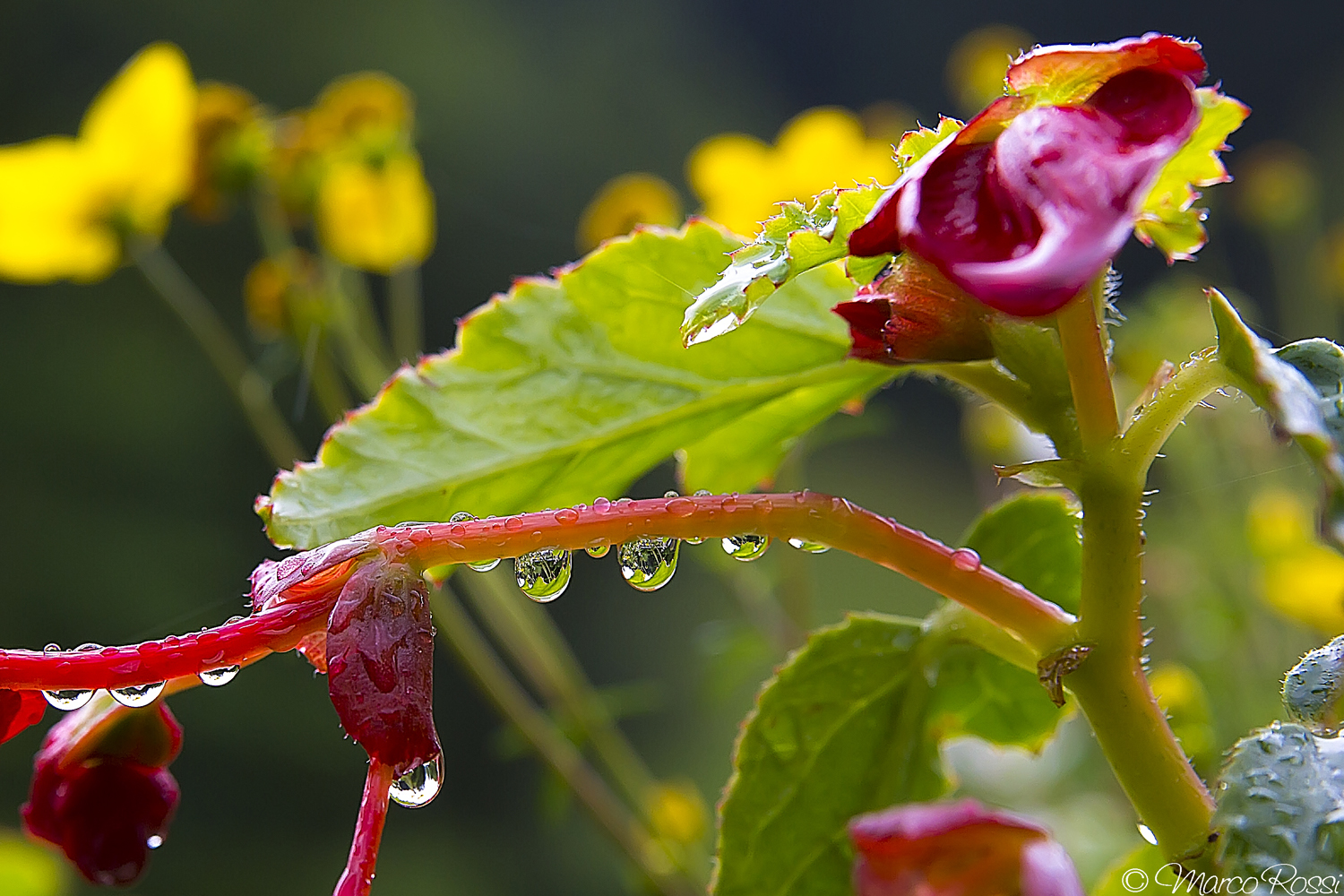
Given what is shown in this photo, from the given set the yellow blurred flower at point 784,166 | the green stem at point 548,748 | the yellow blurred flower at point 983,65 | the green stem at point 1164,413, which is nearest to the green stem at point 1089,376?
the green stem at point 1164,413

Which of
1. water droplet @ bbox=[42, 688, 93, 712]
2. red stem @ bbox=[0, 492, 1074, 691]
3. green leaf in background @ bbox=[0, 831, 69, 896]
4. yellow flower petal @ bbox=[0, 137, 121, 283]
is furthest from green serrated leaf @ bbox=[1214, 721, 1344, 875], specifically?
yellow flower petal @ bbox=[0, 137, 121, 283]

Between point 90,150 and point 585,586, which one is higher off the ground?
point 90,150

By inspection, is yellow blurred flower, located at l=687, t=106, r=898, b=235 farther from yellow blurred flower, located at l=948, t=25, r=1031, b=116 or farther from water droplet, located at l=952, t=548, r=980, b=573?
water droplet, located at l=952, t=548, r=980, b=573

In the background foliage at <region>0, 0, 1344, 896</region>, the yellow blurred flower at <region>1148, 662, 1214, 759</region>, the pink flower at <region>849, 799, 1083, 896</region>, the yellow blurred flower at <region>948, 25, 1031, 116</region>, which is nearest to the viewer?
the pink flower at <region>849, 799, 1083, 896</region>

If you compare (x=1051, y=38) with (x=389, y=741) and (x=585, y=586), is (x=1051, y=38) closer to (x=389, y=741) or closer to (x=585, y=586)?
(x=585, y=586)

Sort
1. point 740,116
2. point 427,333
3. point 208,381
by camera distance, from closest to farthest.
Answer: point 208,381 < point 427,333 < point 740,116

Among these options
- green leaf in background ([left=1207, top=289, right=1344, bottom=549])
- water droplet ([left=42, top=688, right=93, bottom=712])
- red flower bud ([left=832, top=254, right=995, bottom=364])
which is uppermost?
water droplet ([left=42, top=688, right=93, bottom=712])

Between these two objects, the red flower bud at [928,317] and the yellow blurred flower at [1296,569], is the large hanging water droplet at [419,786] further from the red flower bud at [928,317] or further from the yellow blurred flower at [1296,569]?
the yellow blurred flower at [1296,569]

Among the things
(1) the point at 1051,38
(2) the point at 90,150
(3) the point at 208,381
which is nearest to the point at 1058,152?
(2) the point at 90,150
